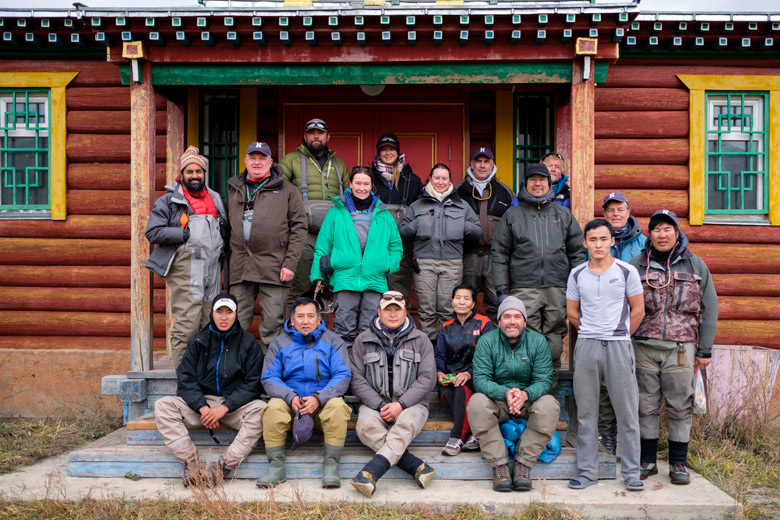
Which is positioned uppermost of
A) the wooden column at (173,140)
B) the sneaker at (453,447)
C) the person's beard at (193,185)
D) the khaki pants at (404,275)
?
the wooden column at (173,140)

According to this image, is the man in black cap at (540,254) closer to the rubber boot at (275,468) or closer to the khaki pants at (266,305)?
the khaki pants at (266,305)

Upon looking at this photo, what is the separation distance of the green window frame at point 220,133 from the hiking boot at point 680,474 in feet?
17.9

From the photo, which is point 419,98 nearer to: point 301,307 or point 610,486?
point 301,307

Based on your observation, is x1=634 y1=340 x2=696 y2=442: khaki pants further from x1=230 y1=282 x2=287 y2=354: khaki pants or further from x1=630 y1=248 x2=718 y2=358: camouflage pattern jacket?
x1=230 y1=282 x2=287 y2=354: khaki pants

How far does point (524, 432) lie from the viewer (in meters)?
5.01

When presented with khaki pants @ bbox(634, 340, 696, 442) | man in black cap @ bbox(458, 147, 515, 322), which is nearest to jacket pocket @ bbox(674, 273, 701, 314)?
khaki pants @ bbox(634, 340, 696, 442)

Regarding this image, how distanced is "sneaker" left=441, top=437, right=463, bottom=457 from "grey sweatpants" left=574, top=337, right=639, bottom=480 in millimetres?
906

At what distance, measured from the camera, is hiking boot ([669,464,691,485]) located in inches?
195

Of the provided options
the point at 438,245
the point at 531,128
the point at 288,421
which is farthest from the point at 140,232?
the point at 531,128

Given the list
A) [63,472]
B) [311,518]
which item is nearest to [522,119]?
[311,518]

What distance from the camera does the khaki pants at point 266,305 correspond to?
19.2 feet

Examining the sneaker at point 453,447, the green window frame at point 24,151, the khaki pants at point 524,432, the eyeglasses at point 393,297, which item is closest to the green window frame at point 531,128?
the eyeglasses at point 393,297

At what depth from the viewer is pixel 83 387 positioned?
7520mm

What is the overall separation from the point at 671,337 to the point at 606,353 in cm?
54
